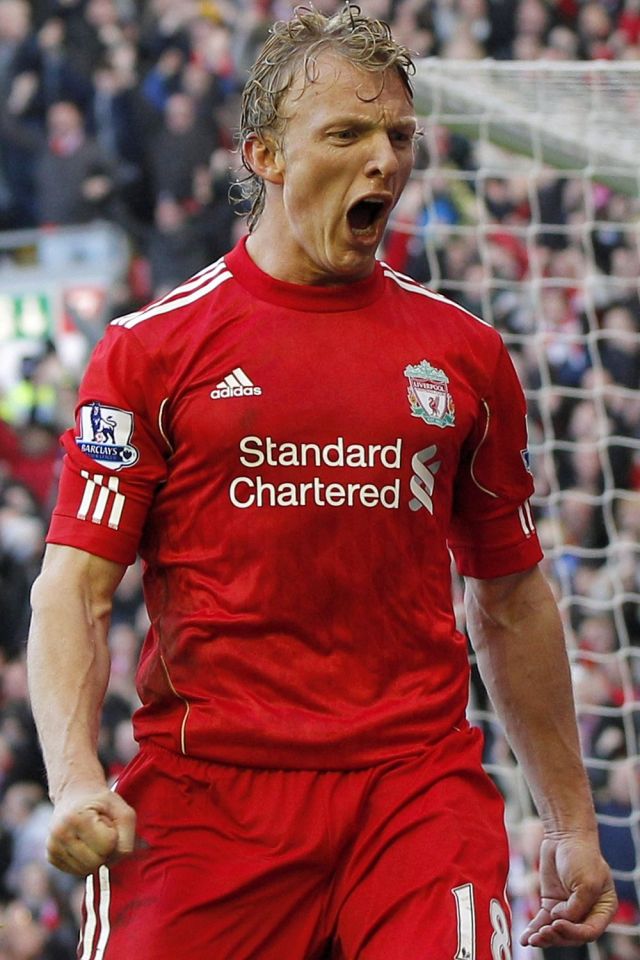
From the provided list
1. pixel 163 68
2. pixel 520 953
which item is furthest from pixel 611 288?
pixel 163 68

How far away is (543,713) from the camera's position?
3312 millimetres

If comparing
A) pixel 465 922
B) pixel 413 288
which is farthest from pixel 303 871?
pixel 413 288

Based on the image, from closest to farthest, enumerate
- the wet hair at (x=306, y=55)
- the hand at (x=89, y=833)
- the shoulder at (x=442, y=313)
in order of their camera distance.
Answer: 1. the hand at (x=89, y=833)
2. the wet hair at (x=306, y=55)
3. the shoulder at (x=442, y=313)

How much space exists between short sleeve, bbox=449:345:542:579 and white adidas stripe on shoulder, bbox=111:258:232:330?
1.63ft

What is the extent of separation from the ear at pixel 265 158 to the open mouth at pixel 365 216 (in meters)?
0.17

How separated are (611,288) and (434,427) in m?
4.49

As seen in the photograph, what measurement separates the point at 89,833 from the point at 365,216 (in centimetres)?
111

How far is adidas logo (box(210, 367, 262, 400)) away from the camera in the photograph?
2982 mm

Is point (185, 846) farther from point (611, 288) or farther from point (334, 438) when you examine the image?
point (611, 288)

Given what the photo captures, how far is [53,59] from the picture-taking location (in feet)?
36.4

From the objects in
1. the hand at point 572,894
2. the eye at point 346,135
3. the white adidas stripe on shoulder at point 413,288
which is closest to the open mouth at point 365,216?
the eye at point 346,135

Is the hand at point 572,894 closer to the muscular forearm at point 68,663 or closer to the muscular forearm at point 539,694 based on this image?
the muscular forearm at point 539,694

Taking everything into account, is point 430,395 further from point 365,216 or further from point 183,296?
point 183,296

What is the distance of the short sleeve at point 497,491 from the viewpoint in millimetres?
3215
